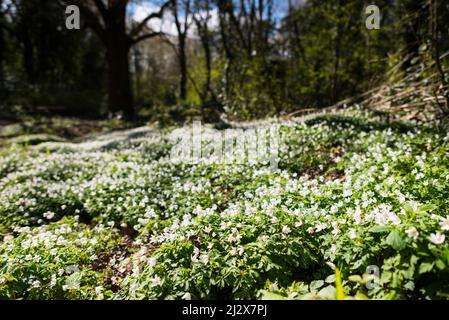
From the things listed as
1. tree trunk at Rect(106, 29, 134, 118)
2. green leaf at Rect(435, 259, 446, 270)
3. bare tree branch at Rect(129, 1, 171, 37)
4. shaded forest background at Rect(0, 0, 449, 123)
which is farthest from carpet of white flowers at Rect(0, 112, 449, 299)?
bare tree branch at Rect(129, 1, 171, 37)

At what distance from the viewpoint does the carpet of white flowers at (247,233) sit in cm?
259

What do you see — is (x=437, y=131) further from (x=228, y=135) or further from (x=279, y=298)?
(x=279, y=298)

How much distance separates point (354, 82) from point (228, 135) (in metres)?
7.79

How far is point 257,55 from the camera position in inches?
510

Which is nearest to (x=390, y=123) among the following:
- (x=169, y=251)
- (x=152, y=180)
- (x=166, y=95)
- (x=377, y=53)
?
(x=152, y=180)

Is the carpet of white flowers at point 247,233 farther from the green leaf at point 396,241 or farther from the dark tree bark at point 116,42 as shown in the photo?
the dark tree bark at point 116,42

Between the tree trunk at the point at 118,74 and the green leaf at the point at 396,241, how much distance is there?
16.6 m

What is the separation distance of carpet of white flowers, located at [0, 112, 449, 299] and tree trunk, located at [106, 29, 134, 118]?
12.4 m

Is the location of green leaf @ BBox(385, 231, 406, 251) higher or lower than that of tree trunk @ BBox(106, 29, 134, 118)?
lower

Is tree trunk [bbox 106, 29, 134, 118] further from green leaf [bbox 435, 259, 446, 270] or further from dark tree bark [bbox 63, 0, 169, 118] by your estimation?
green leaf [bbox 435, 259, 446, 270]

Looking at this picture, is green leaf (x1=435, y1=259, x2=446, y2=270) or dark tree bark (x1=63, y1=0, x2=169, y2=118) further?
dark tree bark (x1=63, y1=0, x2=169, y2=118)

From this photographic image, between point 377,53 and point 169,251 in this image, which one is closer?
point 169,251

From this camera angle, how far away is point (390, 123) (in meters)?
7.47

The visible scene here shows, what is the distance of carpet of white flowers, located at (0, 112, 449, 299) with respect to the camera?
2592mm
